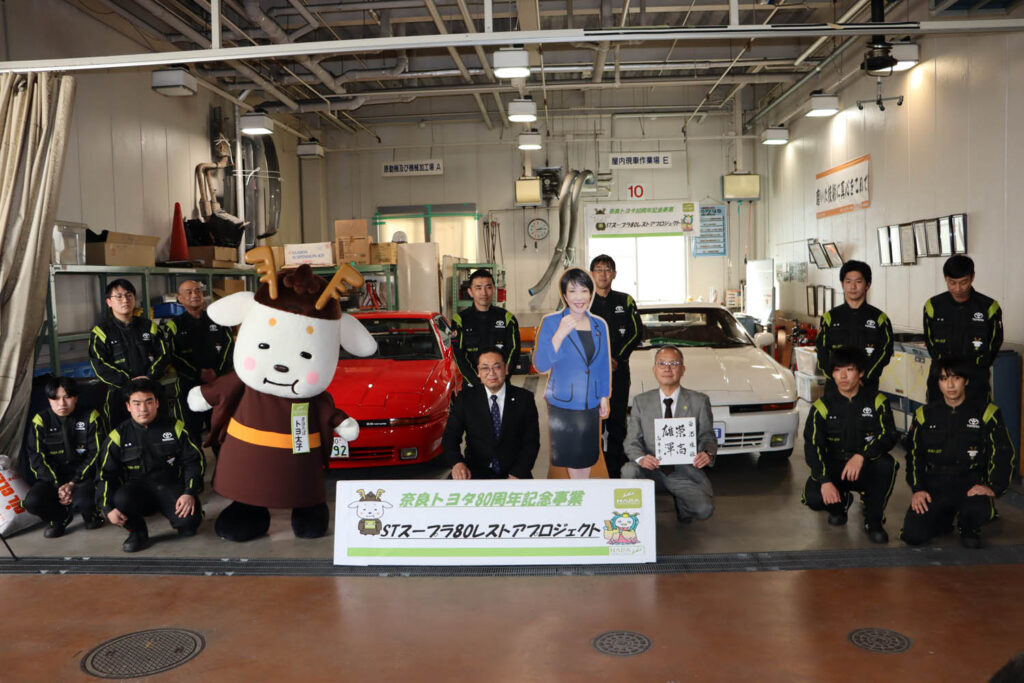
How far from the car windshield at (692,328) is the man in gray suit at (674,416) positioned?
226cm

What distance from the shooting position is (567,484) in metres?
4.14

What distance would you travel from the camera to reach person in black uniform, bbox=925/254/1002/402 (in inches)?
217

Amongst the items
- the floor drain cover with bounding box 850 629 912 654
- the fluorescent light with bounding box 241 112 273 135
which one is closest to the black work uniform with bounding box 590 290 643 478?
the floor drain cover with bounding box 850 629 912 654

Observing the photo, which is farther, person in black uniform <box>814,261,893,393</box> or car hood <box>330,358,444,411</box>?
car hood <box>330,358,444,411</box>

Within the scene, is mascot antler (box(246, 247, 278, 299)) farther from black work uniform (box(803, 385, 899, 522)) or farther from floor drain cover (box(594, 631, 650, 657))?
black work uniform (box(803, 385, 899, 522))

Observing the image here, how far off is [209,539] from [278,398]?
1.12m

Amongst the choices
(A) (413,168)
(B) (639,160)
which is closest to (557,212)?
(B) (639,160)

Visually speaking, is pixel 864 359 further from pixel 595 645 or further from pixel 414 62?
pixel 414 62

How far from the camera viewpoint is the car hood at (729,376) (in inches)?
231

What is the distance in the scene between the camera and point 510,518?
13.7 feet

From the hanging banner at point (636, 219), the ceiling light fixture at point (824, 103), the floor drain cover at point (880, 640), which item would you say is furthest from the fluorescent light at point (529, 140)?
the floor drain cover at point (880, 640)

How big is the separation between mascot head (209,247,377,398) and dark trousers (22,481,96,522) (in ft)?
4.94

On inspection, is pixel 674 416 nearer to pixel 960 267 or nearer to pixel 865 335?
pixel 865 335

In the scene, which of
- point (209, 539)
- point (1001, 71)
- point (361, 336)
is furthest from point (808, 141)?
point (209, 539)
